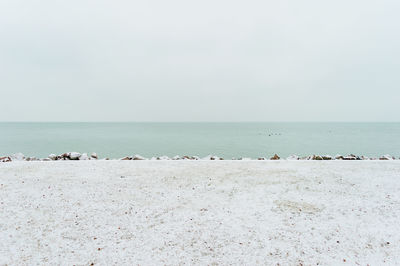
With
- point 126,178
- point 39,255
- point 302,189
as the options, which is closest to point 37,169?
point 126,178

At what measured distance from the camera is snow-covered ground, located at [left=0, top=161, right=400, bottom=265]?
22.5ft

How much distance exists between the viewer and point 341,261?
6555 millimetres

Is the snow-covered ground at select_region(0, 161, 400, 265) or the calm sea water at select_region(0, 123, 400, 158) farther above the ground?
the snow-covered ground at select_region(0, 161, 400, 265)

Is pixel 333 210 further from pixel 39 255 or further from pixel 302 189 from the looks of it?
pixel 39 255

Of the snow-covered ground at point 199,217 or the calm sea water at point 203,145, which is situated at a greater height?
the snow-covered ground at point 199,217

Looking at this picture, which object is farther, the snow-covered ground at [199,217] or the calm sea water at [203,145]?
the calm sea water at [203,145]

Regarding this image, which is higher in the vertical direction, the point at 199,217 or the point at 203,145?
the point at 199,217

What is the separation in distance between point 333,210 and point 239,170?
6739mm

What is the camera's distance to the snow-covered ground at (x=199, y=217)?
6.84 meters

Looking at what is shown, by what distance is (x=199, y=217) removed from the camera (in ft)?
29.3

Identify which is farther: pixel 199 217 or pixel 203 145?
pixel 203 145

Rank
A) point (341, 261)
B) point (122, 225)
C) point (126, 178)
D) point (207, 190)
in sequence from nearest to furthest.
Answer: point (341, 261) → point (122, 225) → point (207, 190) → point (126, 178)

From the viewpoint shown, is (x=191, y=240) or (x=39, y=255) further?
(x=191, y=240)

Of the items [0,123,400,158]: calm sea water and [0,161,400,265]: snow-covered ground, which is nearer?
[0,161,400,265]: snow-covered ground
